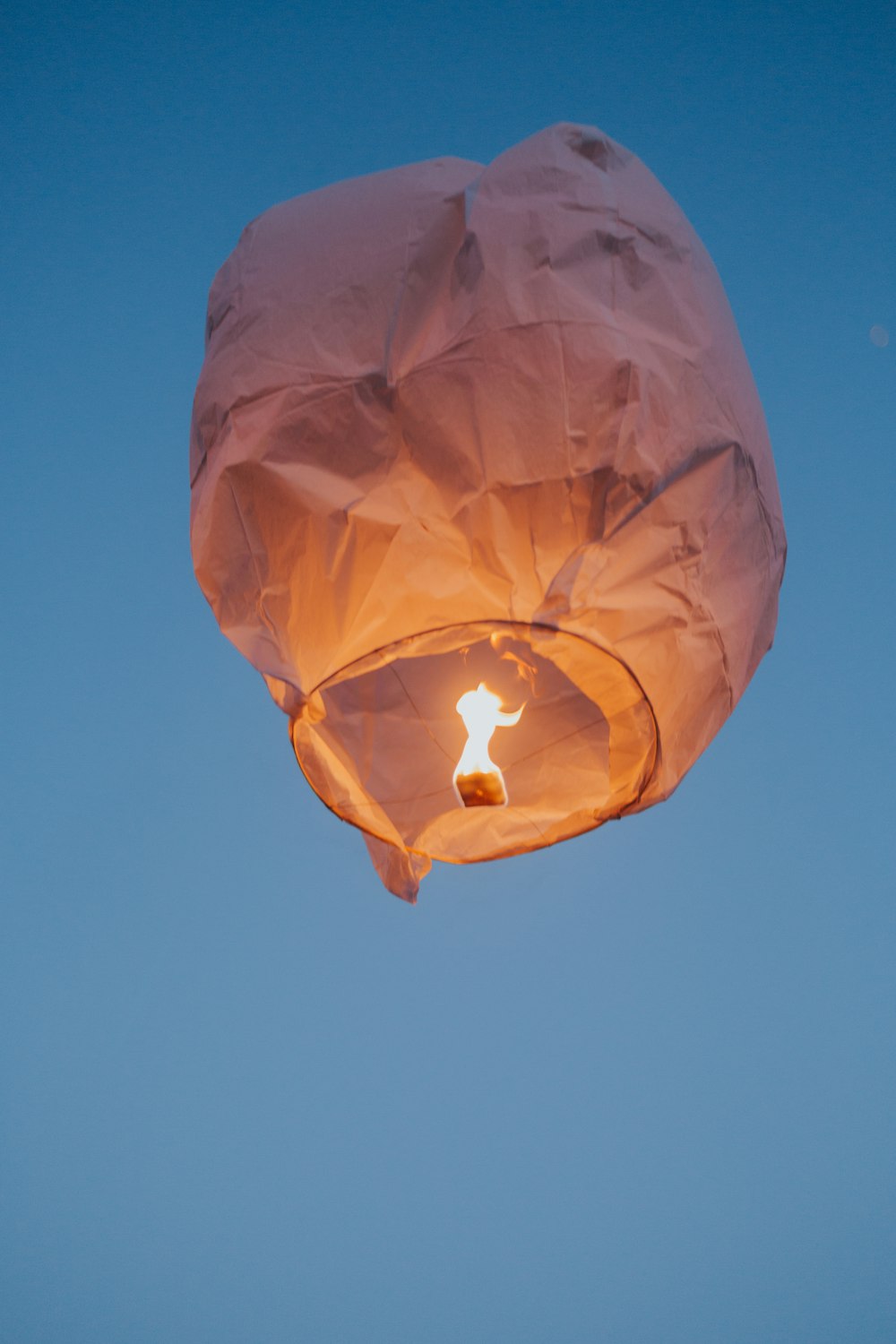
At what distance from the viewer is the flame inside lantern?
961 mm

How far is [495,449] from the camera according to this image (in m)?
0.84

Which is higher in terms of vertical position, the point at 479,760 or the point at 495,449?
the point at 495,449

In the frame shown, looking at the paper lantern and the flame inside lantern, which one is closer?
the paper lantern

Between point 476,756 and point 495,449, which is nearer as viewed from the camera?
point 495,449

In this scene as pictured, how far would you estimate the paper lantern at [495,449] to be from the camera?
2.77 ft

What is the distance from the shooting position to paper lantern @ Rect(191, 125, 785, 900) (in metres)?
0.84

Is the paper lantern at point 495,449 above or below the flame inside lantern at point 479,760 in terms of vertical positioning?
above

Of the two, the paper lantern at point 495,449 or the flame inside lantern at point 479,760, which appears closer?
the paper lantern at point 495,449

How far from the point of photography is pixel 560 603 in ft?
2.70

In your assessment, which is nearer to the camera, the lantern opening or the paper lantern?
the paper lantern

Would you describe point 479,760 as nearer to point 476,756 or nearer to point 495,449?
point 476,756

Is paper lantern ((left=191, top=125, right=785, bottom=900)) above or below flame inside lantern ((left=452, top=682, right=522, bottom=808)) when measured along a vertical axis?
above

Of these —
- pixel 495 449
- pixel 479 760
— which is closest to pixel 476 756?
pixel 479 760

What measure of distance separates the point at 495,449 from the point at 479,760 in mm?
279
